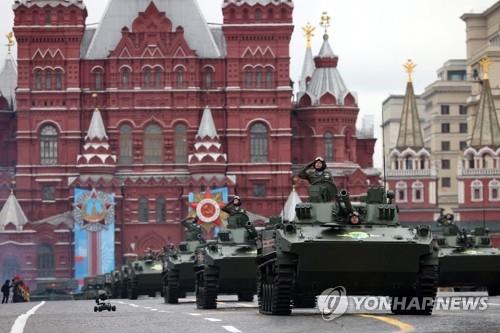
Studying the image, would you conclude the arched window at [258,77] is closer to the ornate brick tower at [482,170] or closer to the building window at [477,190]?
the ornate brick tower at [482,170]

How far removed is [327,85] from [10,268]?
24.0 meters

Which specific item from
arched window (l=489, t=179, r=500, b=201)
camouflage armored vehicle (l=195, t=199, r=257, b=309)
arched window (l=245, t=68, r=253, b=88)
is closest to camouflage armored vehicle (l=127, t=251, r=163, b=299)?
camouflage armored vehicle (l=195, t=199, r=257, b=309)

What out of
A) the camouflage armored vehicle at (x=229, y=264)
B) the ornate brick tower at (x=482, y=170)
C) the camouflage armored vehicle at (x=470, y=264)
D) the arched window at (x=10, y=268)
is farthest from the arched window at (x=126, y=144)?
the camouflage armored vehicle at (x=229, y=264)

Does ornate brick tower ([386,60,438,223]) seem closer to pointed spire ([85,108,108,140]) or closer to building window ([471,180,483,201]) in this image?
building window ([471,180,483,201])

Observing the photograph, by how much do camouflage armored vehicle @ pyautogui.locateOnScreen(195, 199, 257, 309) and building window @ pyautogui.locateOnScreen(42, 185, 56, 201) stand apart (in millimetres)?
68681

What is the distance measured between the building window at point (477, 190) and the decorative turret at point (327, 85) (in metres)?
33.8

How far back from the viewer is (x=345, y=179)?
107m

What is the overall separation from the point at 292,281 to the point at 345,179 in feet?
261

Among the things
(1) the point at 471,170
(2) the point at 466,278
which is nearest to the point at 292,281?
(2) the point at 466,278

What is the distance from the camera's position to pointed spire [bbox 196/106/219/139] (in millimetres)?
103938

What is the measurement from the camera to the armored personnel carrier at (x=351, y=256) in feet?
88.0

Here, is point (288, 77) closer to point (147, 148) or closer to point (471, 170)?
point (147, 148)

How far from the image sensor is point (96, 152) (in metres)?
103

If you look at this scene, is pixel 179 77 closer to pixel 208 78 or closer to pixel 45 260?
pixel 208 78
